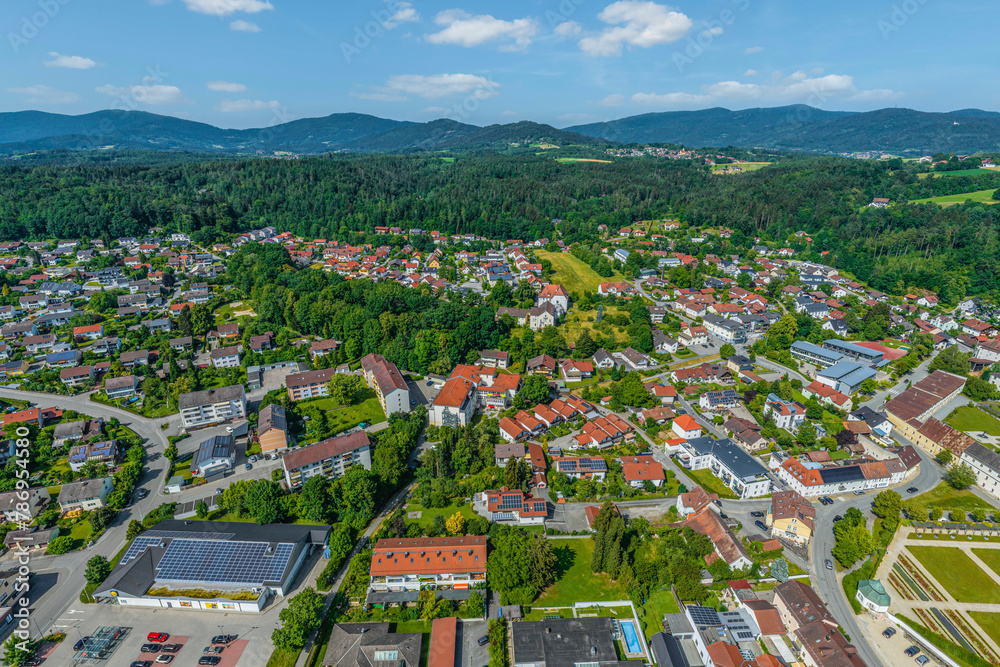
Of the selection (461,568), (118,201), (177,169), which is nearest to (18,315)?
(118,201)

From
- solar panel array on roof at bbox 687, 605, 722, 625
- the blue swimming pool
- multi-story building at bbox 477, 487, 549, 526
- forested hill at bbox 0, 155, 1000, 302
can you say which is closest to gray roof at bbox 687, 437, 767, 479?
solar panel array on roof at bbox 687, 605, 722, 625

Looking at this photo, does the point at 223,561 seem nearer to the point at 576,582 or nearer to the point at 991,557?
the point at 576,582

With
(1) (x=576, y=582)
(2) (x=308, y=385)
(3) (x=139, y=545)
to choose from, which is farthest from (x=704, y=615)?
(2) (x=308, y=385)

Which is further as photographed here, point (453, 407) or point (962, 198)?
point (962, 198)

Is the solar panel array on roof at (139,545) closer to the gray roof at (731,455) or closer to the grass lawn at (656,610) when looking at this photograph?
the grass lawn at (656,610)

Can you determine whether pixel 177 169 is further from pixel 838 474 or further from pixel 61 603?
pixel 838 474
